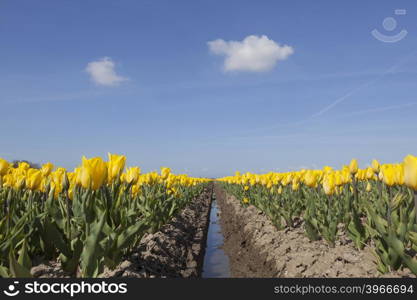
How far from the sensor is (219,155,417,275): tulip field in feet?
13.5

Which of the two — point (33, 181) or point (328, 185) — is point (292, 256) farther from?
point (33, 181)

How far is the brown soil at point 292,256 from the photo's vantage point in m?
5.38

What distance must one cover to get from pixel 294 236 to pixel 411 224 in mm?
3443

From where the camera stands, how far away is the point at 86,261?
11.3 ft

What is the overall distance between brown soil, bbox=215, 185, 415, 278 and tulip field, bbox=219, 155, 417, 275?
214 millimetres

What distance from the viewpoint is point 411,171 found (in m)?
3.56

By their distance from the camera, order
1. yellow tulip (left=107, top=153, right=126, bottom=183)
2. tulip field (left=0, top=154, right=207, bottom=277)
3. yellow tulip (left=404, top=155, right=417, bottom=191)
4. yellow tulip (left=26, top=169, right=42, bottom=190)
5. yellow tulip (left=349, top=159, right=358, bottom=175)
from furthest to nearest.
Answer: yellow tulip (left=349, top=159, right=358, bottom=175), yellow tulip (left=26, top=169, right=42, bottom=190), yellow tulip (left=107, top=153, right=126, bottom=183), yellow tulip (left=404, top=155, right=417, bottom=191), tulip field (left=0, top=154, right=207, bottom=277)

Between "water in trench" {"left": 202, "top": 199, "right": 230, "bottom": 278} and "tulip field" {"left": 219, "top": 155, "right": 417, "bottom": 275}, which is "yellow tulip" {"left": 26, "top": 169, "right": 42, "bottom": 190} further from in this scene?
"water in trench" {"left": 202, "top": 199, "right": 230, "bottom": 278}

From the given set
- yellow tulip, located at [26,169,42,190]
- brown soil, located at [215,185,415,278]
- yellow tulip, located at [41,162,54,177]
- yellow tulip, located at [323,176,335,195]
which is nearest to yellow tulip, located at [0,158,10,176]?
yellow tulip, located at [26,169,42,190]

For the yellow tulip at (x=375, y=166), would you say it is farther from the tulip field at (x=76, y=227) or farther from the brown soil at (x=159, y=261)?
the tulip field at (x=76, y=227)

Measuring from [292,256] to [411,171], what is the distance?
3.73 meters

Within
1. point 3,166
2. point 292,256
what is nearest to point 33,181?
point 3,166

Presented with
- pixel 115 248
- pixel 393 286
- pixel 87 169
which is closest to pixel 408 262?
pixel 393 286

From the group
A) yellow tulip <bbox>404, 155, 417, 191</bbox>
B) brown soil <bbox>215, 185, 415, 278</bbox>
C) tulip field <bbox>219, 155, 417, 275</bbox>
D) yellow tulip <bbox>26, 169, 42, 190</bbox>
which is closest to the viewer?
yellow tulip <bbox>404, 155, 417, 191</bbox>
